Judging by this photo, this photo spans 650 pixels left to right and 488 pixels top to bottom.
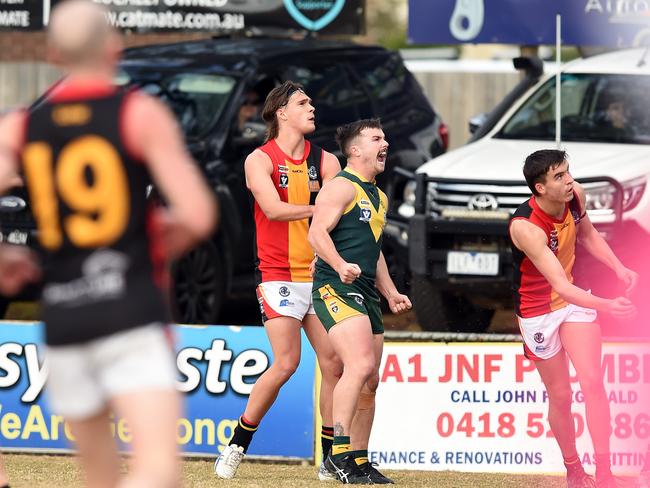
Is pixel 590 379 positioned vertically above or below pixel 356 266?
below

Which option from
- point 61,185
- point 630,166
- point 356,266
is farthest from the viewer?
point 630,166

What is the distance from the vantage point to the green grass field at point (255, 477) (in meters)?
8.47

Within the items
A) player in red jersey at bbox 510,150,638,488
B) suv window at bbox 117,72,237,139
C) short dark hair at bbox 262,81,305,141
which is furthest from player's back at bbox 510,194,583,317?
suv window at bbox 117,72,237,139

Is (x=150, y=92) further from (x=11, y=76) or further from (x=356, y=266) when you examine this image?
(x=11, y=76)

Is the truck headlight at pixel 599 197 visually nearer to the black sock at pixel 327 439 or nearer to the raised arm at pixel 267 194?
the black sock at pixel 327 439

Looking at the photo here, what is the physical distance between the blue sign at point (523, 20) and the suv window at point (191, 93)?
164cm

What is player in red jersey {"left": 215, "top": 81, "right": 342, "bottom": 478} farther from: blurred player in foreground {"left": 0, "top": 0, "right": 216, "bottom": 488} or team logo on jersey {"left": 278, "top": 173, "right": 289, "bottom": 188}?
blurred player in foreground {"left": 0, "top": 0, "right": 216, "bottom": 488}

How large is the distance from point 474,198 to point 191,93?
2645mm

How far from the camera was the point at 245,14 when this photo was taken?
14.8m

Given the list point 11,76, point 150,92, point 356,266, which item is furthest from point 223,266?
point 11,76

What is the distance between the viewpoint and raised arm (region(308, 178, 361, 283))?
779 cm

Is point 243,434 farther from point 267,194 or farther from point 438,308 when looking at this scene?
point 438,308

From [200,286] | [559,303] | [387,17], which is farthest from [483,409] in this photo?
[387,17]

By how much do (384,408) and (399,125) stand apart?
4.84m
